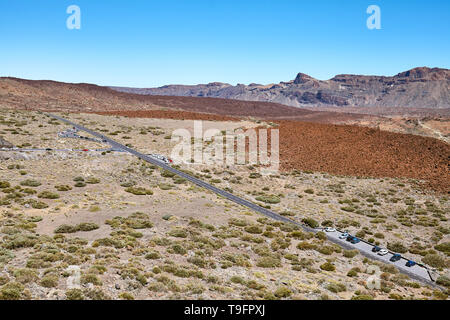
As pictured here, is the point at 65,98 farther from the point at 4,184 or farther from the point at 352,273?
the point at 352,273

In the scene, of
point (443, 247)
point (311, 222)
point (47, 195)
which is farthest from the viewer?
point (47, 195)

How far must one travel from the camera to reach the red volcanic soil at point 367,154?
49625 millimetres

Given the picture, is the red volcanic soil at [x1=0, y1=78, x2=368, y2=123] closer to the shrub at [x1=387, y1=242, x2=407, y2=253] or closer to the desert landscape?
the desert landscape

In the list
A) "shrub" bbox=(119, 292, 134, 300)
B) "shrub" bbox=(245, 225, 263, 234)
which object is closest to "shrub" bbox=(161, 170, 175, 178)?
"shrub" bbox=(245, 225, 263, 234)

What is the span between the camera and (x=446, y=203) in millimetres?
37906

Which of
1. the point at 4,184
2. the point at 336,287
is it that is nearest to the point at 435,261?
the point at 336,287

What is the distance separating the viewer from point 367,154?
56812 millimetres

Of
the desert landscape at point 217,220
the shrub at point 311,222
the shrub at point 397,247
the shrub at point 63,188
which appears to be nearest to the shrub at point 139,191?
the desert landscape at point 217,220

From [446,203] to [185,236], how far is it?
31933 millimetres

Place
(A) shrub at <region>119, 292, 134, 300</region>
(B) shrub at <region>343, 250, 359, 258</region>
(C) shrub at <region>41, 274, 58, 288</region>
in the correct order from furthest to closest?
(B) shrub at <region>343, 250, 359, 258</region>
(C) shrub at <region>41, 274, 58, 288</region>
(A) shrub at <region>119, 292, 134, 300</region>

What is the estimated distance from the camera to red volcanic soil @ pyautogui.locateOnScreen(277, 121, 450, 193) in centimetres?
4962

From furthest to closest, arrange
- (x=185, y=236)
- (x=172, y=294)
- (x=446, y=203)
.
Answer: (x=446, y=203) < (x=185, y=236) < (x=172, y=294)

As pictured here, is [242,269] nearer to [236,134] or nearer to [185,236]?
[185,236]
